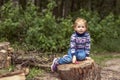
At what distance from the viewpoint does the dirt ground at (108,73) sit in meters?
8.60

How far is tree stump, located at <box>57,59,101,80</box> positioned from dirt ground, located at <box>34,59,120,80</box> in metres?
0.97

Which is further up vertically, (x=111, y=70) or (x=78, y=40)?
(x=78, y=40)

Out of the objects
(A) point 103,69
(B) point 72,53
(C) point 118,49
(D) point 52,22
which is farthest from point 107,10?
(B) point 72,53

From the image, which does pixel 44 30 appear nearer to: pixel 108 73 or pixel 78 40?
pixel 108 73

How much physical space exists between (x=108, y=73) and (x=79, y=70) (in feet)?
6.40

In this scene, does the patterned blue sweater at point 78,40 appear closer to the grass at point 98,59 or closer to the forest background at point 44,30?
the grass at point 98,59

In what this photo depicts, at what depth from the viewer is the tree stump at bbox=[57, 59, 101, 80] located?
740 cm

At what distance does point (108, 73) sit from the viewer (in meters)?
9.19

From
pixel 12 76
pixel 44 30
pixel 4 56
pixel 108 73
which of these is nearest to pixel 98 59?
pixel 108 73

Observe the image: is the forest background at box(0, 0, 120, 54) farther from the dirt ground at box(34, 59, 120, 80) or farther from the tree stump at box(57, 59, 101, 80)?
the tree stump at box(57, 59, 101, 80)

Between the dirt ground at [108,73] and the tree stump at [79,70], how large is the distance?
97 centimetres

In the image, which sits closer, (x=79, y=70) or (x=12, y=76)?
(x=12, y=76)

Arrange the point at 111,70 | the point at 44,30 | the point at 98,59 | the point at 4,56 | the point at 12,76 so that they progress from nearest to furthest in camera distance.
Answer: the point at 12,76 → the point at 4,56 → the point at 111,70 → the point at 98,59 → the point at 44,30

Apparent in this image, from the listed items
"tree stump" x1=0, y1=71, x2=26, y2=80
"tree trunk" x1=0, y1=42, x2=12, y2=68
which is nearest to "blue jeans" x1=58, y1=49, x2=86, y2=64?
"tree stump" x1=0, y1=71, x2=26, y2=80
